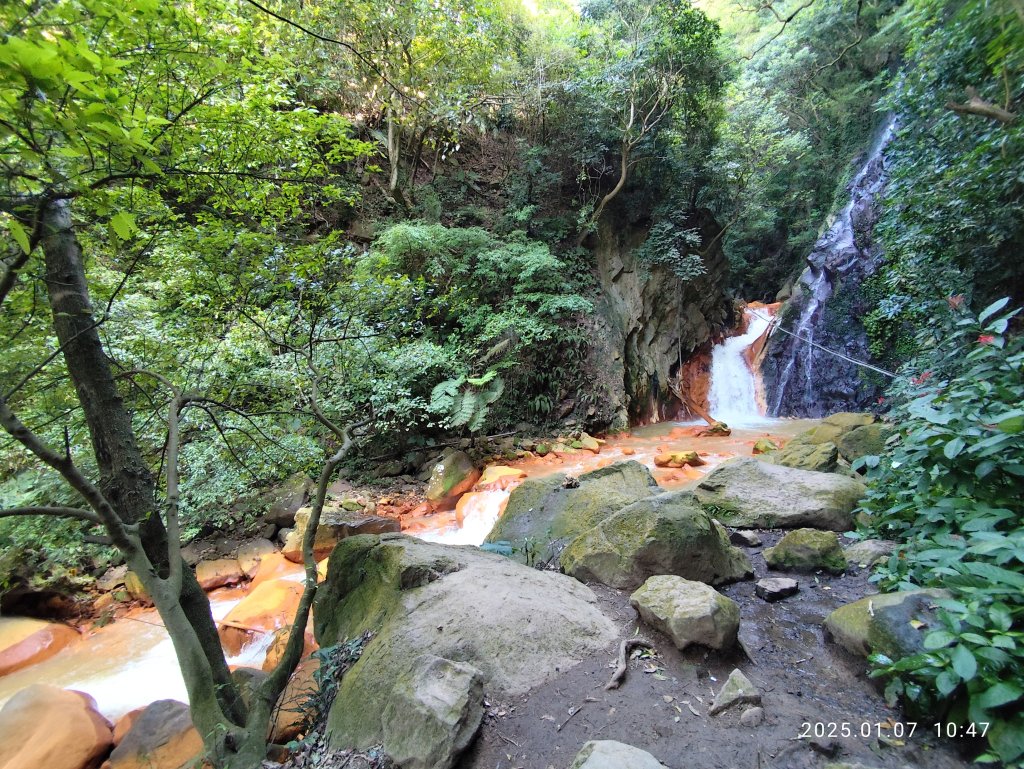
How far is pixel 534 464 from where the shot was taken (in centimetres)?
911

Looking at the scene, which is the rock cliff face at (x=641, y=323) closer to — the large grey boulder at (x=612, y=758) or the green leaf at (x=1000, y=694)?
the large grey boulder at (x=612, y=758)

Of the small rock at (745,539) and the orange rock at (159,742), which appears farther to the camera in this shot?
the small rock at (745,539)

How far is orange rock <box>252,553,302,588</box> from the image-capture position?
20.4ft

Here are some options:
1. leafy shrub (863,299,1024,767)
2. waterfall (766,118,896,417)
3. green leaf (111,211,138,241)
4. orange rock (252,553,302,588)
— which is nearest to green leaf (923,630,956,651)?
leafy shrub (863,299,1024,767)

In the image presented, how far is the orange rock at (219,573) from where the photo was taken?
6.25m

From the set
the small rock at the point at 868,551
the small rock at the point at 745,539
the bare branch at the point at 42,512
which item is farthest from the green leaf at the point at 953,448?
the bare branch at the point at 42,512

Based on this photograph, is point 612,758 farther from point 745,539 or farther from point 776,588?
point 745,539

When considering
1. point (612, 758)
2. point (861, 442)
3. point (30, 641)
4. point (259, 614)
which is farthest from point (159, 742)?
point (861, 442)

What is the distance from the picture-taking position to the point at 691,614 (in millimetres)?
2484

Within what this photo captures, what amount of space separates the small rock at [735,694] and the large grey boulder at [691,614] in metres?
0.24

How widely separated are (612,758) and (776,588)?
2.18 m

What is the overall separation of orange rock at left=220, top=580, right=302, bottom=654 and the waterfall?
42.0 feet

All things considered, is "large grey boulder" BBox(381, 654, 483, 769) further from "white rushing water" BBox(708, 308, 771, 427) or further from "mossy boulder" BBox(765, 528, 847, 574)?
"white rushing water" BBox(708, 308, 771, 427)

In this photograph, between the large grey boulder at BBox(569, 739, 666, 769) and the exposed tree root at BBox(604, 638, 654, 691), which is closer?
the large grey boulder at BBox(569, 739, 666, 769)
